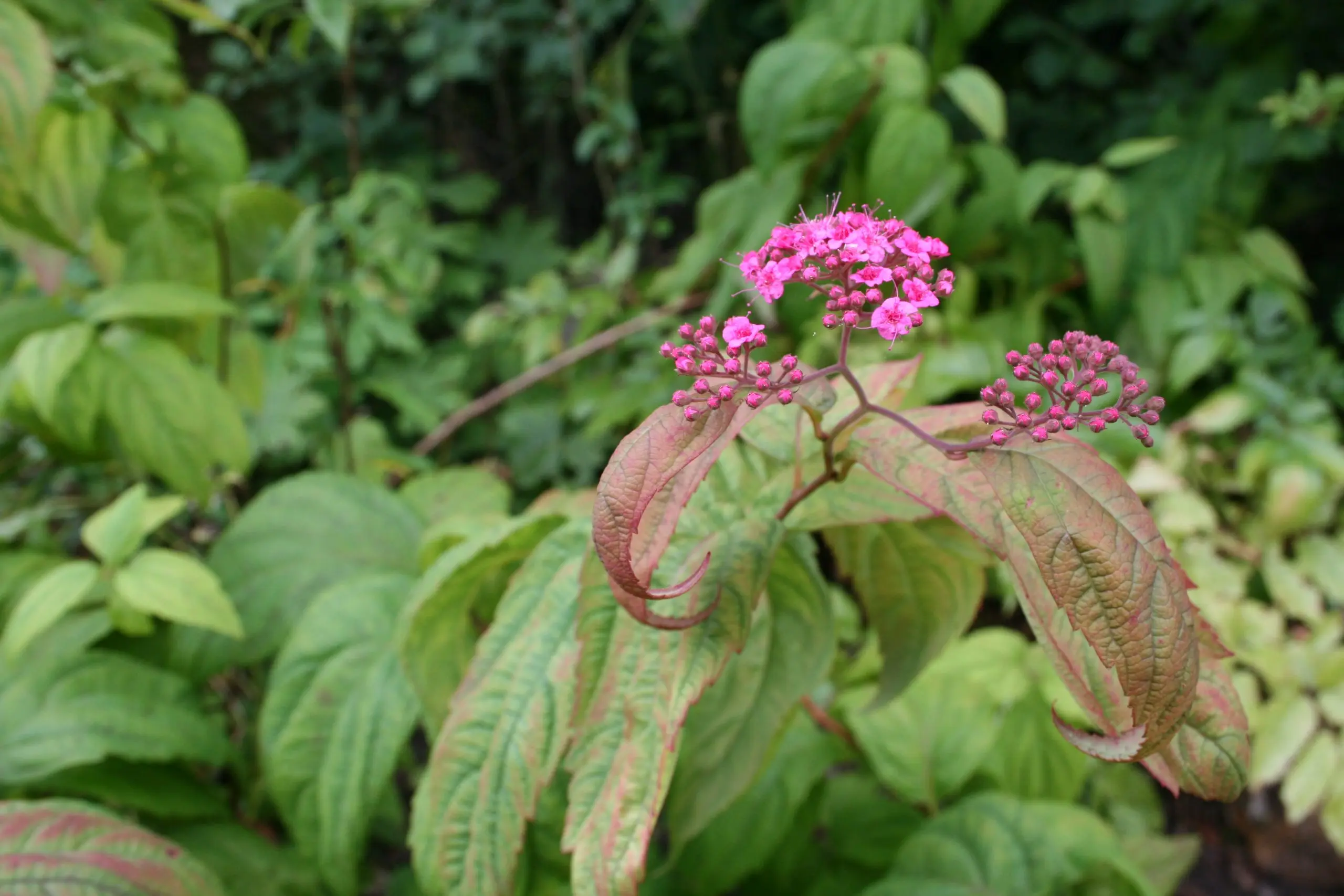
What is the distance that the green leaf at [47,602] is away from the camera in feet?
2.88

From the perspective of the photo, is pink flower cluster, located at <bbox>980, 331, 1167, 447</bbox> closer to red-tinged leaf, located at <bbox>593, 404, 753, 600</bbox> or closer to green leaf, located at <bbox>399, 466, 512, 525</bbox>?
red-tinged leaf, located at <bbox>593, 404, 753, 600</bbox>

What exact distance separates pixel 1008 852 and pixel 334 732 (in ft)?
2.19

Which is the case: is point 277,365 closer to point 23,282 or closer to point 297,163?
point 23,282

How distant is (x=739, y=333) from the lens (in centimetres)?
49

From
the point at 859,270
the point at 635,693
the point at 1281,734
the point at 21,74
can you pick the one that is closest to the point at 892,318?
the point at 859,270

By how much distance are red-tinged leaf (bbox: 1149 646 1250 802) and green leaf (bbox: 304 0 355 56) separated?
1.25 m

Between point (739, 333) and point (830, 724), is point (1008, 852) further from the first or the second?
point (739, 333)

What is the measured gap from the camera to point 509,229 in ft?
8.65

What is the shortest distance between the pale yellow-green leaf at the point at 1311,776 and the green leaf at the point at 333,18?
173 centimetres

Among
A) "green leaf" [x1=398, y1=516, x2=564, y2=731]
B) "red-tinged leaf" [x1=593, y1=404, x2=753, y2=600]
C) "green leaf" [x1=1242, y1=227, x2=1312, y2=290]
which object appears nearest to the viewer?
"red-tinged leaf" [x1=593, y1=404, x2=753, y2=600]

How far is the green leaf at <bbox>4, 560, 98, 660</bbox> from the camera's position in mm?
878

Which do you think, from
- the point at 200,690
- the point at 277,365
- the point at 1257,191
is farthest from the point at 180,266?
the point at 1257,191

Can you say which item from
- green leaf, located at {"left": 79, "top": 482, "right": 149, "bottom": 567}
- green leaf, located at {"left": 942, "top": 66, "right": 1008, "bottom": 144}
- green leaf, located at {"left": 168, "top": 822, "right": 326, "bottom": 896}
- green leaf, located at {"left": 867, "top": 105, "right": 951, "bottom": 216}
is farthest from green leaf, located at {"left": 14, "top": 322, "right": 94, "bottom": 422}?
green leaf, located at {"left": 942, "top": 66, "right": 1008, "bottom": 144}

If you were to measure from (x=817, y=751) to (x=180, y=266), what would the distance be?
1041 mm
